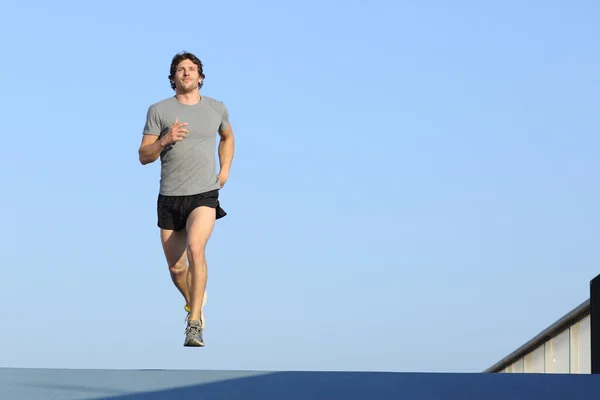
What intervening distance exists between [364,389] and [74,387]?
1535mm

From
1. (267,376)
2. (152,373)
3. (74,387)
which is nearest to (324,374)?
(267,376)

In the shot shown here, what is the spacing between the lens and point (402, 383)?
20.2 feet

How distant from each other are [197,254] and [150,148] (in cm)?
91

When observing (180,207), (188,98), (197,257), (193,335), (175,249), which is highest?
(188,98)

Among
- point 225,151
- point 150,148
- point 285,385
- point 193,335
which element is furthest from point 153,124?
point 285,385

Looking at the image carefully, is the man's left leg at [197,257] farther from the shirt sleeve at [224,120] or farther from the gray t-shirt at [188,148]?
the shirt sleeve at [224,120]

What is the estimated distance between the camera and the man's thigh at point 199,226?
29.9 ft

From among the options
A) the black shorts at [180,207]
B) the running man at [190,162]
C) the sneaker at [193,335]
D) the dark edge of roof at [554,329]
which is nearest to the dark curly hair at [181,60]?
the running man at [190,162]

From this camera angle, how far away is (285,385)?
6031mm

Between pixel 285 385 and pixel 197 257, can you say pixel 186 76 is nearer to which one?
pixel 197 257

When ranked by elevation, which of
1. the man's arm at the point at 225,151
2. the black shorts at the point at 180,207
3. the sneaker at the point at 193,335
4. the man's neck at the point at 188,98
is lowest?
the sneaker at the point at 193,335

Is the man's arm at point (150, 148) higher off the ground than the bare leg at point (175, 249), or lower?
higher

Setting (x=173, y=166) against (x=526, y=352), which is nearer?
(x=173, y=166)

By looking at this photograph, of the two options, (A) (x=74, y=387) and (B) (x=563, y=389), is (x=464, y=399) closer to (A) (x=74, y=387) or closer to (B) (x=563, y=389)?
(B) (x=563, y=389)
